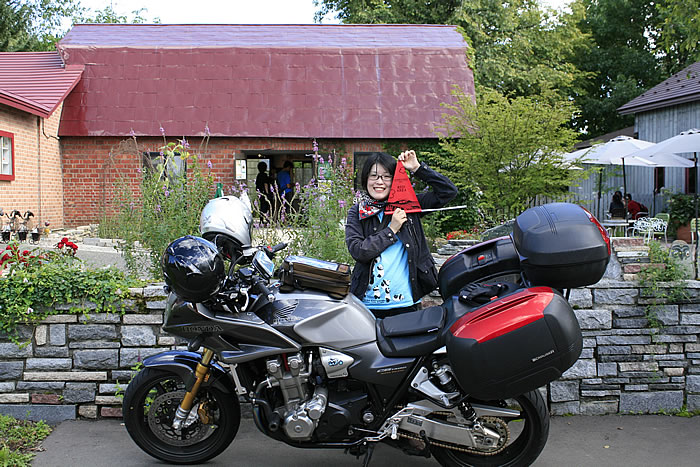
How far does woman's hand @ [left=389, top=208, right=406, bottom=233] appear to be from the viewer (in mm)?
3635

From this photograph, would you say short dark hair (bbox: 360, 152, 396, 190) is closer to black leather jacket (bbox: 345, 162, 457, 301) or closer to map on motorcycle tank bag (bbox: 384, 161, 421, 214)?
map on motorcycle tank bag (bbox: 384, 161, 421, 214)

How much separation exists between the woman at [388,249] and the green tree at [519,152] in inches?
136

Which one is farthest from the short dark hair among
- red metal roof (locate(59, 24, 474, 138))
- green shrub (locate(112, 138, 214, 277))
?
red metal roof (locate(59, 24, 474, 138))

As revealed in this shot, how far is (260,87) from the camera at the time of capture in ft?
50.5

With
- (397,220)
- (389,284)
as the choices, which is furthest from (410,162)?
(389,284)

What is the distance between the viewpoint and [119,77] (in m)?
15.2

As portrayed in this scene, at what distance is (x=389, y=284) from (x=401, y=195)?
53 cm

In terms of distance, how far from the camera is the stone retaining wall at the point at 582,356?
4309 mm

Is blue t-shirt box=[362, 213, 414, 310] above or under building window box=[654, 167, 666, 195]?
under

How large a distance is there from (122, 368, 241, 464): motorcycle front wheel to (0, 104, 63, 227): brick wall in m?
10.4

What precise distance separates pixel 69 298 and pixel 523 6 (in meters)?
26.2

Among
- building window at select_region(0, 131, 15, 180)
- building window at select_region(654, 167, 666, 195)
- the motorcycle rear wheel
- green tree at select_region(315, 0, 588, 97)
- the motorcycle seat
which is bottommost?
the motorcycle rear wheel

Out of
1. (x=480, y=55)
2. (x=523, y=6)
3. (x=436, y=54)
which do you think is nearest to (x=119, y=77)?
(x=436, y=54)

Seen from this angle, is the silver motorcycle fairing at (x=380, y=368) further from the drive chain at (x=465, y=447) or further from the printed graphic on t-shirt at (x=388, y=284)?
the printed graphic on t-shirt at (x=388, y=284)
